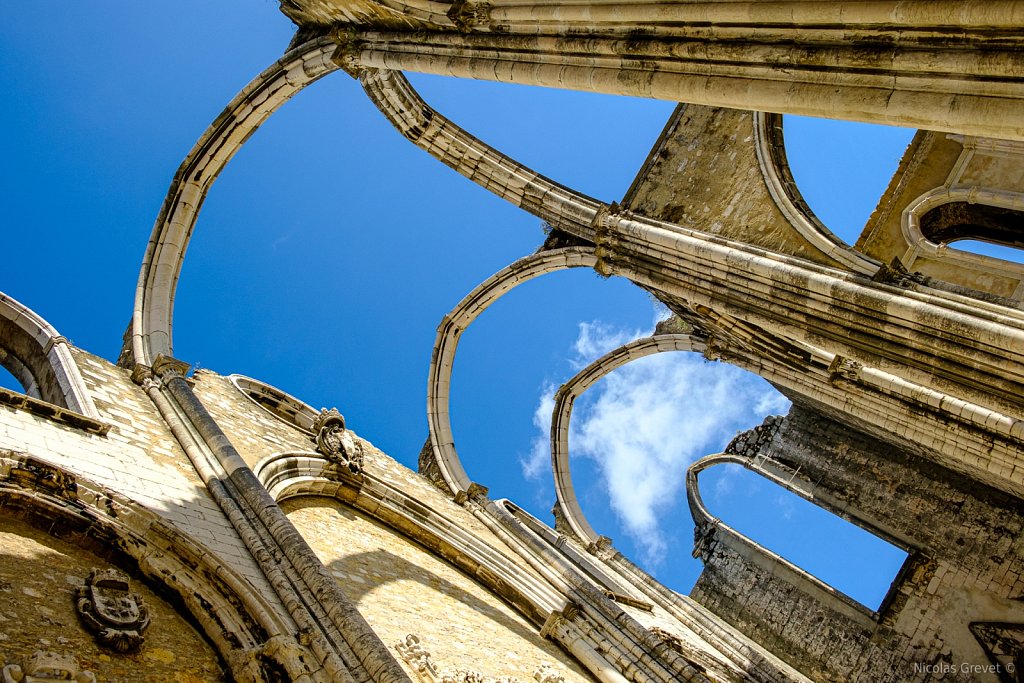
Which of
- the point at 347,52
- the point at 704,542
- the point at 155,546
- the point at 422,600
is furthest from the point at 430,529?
the point at 704,542

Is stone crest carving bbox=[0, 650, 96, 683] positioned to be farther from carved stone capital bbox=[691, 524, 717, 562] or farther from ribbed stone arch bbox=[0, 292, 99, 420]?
carved stone capital bbox=[691, 524, 717, 562]

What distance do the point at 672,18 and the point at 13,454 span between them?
4602 mm

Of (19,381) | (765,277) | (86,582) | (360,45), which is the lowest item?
(86,582)

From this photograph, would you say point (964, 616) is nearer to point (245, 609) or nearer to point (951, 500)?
point (951, 500)

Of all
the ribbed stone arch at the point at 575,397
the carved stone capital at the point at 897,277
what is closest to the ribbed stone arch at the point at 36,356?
the carved stone capital at the point at 897,277

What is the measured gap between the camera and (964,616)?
10.7 meters

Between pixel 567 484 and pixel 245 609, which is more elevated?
pixel 567 484

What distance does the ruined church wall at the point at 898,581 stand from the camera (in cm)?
1064

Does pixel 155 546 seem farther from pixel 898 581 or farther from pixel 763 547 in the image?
pixel 763 547

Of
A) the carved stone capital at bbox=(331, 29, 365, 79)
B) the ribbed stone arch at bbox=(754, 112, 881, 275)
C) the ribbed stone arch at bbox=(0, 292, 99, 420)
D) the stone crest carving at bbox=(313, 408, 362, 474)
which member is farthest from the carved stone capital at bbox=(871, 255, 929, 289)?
the carved stone capital at bbox=(331, 29, 365, 79)

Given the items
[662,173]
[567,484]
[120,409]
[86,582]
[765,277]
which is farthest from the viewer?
[567,484]

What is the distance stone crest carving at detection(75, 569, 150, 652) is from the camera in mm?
3902

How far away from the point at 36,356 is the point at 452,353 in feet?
20.7

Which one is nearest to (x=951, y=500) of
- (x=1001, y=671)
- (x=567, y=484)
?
(x=1001, y=671)
